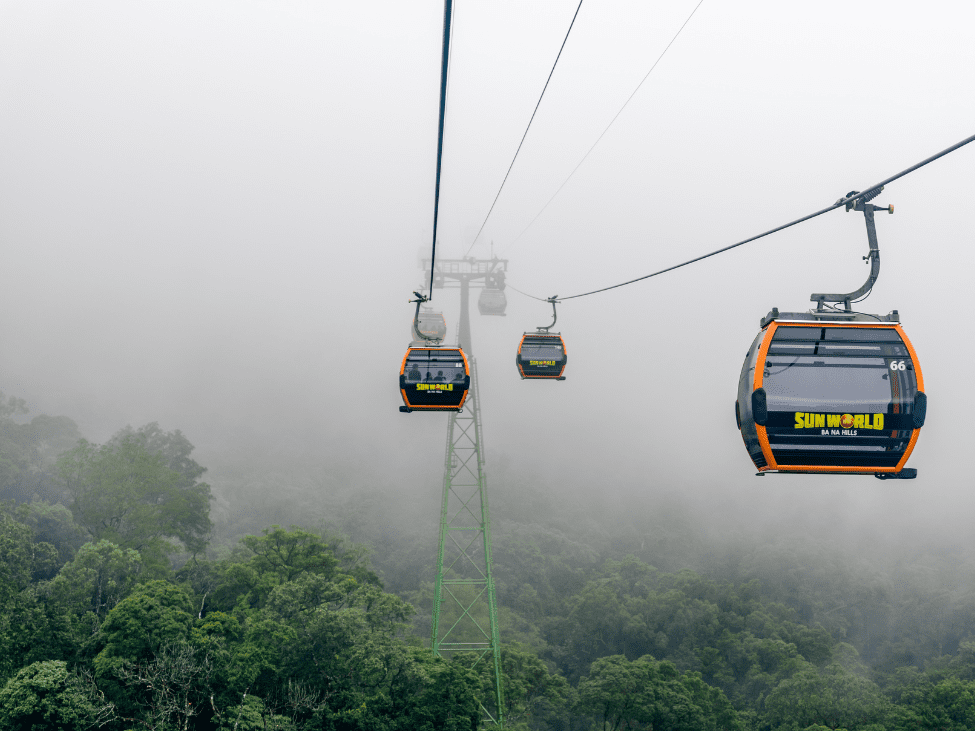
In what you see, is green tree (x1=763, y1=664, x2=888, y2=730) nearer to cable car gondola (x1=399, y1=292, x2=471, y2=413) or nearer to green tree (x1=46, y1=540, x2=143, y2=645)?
cable car gondola (x1=399, y1=292, x2=471, y2=413)

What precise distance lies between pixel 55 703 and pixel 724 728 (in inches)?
1213

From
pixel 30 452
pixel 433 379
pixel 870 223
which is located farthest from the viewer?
pixel 30 452

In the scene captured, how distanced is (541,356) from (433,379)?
19.6 ft

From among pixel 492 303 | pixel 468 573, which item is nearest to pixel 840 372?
pixel 492 303

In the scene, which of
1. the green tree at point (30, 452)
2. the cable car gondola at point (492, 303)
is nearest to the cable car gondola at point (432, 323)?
the cable car gondola at point (492, 303)

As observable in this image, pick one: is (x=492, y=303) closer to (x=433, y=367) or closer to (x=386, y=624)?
(x=386, y=624)

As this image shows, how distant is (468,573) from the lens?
→ 75812mm

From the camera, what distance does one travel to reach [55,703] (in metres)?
18.8

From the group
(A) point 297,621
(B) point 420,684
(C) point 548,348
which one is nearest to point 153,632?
(A) point 297,621

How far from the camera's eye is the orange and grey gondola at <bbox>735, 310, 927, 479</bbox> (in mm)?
5742

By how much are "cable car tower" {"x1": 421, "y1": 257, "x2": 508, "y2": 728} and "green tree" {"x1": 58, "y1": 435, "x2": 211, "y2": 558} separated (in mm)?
18522

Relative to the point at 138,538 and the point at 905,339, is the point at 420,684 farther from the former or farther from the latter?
the point at 138,538

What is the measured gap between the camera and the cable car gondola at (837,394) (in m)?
5.74

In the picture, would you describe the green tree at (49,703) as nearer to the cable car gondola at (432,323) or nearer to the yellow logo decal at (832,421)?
the cable car gondola at (432,323)
